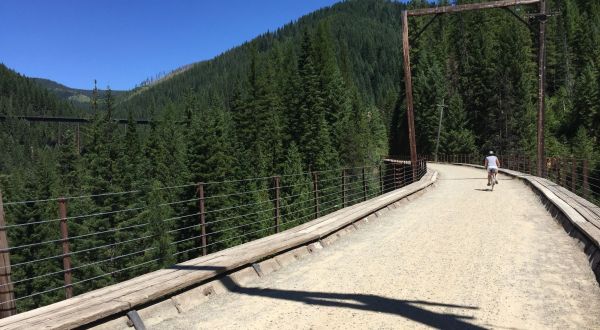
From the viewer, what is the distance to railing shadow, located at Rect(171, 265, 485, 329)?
4629mm

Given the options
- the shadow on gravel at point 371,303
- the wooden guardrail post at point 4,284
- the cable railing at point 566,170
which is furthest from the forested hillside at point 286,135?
the wooden guardrail post at point 4,284

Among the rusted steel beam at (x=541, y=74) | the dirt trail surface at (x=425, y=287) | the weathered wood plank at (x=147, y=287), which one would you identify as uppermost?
the rusted steel beam at (x=541, y=74)

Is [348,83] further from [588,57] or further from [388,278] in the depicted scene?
[388,278]

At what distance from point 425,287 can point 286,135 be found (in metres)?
60.8

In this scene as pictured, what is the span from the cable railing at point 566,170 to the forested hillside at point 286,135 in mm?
4200

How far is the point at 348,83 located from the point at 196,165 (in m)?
55.1

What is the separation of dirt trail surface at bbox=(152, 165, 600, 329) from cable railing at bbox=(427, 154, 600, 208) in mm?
3467

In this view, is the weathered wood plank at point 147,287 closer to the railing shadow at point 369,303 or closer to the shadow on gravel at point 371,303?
the railing shadow at point 369,303

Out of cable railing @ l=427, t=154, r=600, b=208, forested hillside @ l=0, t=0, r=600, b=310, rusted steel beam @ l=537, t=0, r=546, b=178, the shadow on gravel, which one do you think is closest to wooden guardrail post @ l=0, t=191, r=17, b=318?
the shadow on gravel

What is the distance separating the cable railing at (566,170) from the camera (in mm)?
14386

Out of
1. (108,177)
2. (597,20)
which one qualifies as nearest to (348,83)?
(597,20)

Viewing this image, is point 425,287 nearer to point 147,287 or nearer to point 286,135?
point 147,287

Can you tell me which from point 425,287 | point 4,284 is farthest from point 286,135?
point 4,284

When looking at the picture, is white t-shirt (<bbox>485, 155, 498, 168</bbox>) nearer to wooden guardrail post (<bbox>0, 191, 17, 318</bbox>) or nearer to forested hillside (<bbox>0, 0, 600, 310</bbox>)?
forested hillside (<bbox>0, 0, 600, 310</bbox>)
